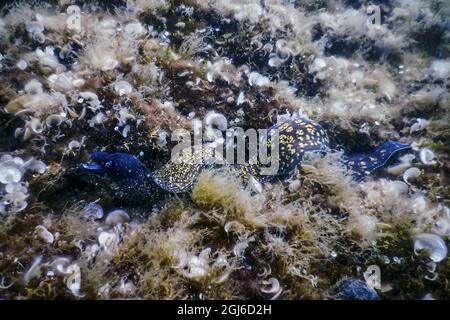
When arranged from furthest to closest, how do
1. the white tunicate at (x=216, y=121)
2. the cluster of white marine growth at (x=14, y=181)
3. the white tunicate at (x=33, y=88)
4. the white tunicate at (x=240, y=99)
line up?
1. the white tunicate at (x=240, y=99)
2. the white tunicate at (x=216, y=121)
3. the white tunicate at (x=33, y=88)
4. the cluster of white marine growth at (x=14, y=181)

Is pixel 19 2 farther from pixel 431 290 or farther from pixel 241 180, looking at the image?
pixel 431 290

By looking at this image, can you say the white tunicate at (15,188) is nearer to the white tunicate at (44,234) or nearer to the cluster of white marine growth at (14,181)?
the cluster of white marine growth at (14,181)

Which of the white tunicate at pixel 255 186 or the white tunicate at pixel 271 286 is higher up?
the white tunicate at pixel 255 186

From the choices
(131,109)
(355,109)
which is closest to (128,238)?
(131,109)

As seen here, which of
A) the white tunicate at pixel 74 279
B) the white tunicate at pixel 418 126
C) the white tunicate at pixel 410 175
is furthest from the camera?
the white tunicate at pixel 418 126

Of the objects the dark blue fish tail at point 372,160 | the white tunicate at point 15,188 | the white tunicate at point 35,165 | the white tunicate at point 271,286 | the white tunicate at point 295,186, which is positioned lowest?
the white tunicate at point 271,286

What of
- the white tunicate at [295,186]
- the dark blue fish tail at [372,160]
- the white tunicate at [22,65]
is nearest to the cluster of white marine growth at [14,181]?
the white tunicate at [22,65]

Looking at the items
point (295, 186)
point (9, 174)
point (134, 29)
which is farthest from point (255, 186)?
point (134, 29)
